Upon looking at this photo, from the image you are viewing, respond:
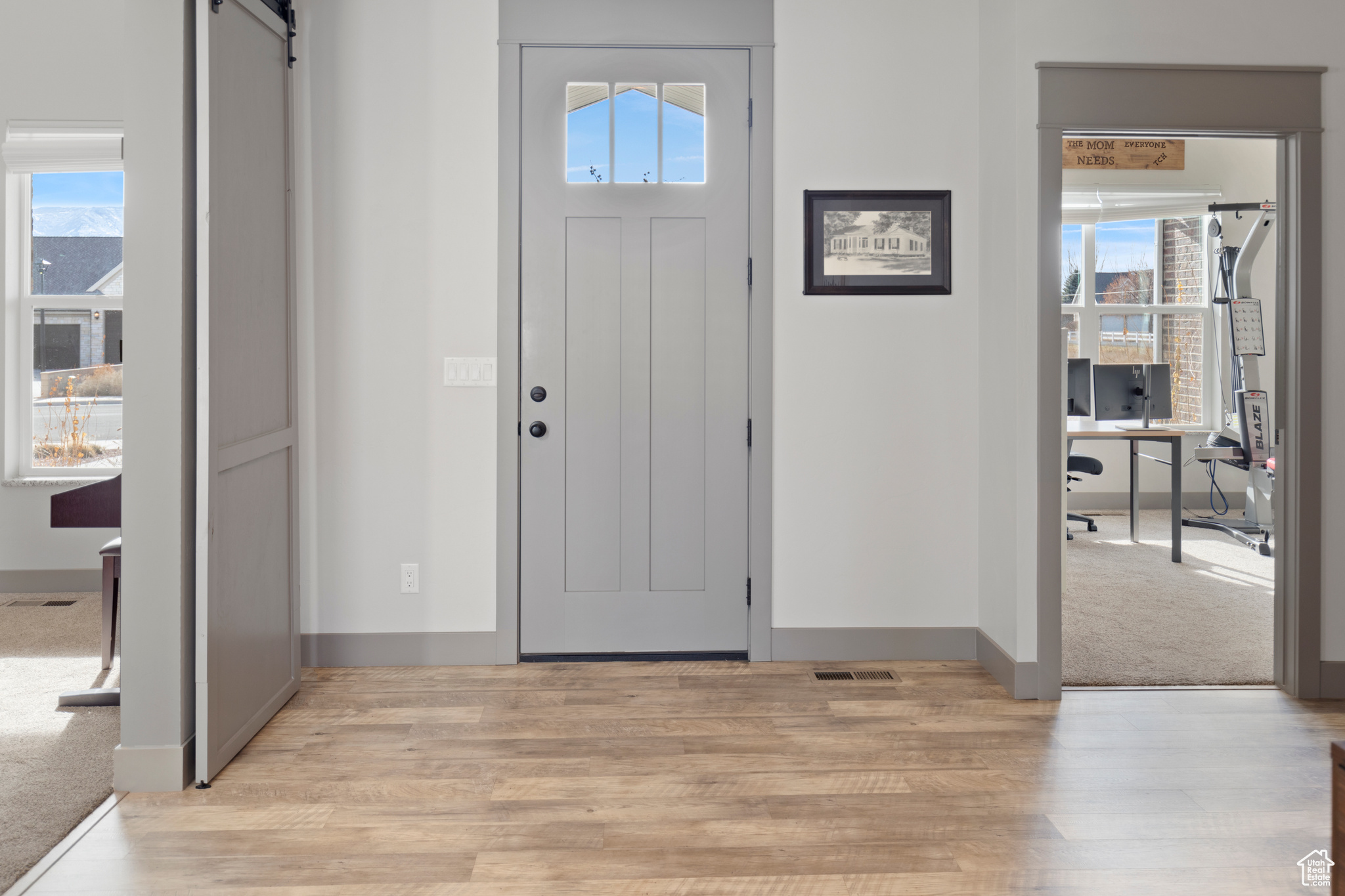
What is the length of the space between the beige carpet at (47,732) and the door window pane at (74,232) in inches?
66.3

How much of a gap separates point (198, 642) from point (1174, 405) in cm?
753

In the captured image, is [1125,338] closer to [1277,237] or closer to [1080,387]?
[1080,387]

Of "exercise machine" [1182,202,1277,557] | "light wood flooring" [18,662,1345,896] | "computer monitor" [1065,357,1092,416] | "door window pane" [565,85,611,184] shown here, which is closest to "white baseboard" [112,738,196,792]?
"light wood flooring" [18,662,1345,896]

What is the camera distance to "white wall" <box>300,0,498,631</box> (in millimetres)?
3361

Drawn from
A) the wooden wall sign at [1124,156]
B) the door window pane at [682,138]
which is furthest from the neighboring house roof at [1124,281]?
the door window pane at [682,138]

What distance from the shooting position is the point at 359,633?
136 inches

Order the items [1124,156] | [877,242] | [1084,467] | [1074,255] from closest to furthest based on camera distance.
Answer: [877,242]
[1084,467]
[1124,156]
[1074,255]

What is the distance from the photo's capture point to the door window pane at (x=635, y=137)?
3.45m

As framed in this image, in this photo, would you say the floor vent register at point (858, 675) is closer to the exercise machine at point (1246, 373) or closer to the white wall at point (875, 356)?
the white wall at point (875, 356)

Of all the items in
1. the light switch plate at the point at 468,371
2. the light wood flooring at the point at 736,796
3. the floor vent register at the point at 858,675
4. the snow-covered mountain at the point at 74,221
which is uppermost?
the snow-covered mountain at the point at 74,221

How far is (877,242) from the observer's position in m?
3.47

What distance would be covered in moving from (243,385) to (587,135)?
1616 mm

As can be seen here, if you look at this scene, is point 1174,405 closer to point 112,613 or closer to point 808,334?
point 808,334

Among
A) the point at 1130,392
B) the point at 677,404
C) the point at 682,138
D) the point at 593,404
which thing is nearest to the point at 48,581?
the point at 593,404
